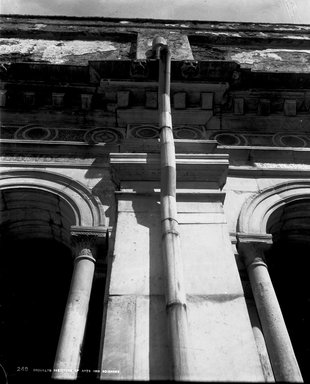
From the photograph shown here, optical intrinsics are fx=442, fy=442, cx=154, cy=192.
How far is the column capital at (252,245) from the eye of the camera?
4.68 meters

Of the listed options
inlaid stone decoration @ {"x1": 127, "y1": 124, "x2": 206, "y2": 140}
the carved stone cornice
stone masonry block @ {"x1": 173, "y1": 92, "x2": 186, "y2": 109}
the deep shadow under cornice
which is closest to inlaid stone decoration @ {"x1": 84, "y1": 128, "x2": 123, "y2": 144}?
inlaid stone decoration @ {"x1": 127, "y1": 124, "x2": 206, "y2": 140}

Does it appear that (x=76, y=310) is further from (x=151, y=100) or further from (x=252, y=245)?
(x=151, y=100)

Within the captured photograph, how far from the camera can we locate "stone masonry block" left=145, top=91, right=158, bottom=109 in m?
6.95

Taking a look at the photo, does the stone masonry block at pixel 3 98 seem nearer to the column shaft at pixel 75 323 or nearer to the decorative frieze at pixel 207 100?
the decorative frieze at pixel 207 100

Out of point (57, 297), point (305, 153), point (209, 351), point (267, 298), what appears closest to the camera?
point (209, 351)

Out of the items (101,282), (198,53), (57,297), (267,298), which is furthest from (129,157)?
A: (198,53)

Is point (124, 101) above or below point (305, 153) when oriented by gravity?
above

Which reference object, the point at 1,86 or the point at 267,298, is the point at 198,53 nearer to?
the point at 1,86

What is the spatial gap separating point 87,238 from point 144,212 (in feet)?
2.23

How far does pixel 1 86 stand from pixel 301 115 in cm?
490

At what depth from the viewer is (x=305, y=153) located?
6.25m

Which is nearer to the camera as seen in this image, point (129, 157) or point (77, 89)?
point (129, 157)

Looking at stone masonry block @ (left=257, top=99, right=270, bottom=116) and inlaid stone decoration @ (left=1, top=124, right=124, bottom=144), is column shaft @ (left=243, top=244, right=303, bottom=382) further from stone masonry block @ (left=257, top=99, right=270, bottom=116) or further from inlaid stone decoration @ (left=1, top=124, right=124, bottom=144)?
stone masonry block @ (left=257, top=99, right=270, bottom=116)

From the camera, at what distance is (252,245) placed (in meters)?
4.76
